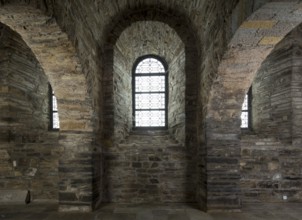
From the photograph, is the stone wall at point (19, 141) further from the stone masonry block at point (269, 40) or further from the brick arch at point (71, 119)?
the stone masonry block at point (269, 40)

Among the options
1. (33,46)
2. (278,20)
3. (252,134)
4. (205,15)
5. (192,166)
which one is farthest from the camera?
→ (252,134)

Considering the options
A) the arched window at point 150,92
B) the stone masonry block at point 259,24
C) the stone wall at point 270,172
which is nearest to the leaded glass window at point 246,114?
the stone wall at point 270,172

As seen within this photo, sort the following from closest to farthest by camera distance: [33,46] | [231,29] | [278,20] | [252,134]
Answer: [278,20] → [231,29] → [33,46] → [252,134]

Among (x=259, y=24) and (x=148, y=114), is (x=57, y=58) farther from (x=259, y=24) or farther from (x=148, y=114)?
(x=148, y=114)

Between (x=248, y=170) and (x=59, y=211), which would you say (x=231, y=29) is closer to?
(x=248, y=170)

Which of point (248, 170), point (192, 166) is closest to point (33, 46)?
point (192, 166)

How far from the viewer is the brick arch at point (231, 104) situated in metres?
3.40

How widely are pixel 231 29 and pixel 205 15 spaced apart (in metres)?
1.35

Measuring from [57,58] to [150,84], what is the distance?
2970mm

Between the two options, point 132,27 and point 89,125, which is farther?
point 132,27

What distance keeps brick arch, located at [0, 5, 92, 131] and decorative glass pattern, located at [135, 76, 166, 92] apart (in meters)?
2.22

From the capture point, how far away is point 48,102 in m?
6.22

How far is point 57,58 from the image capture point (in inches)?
155

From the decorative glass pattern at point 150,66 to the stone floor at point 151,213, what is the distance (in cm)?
321
